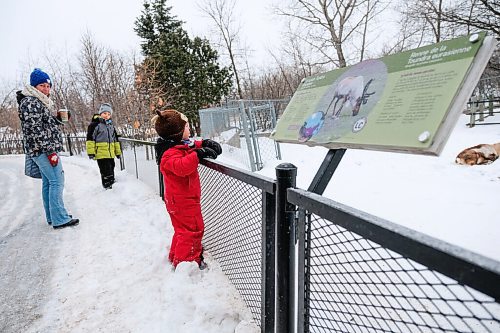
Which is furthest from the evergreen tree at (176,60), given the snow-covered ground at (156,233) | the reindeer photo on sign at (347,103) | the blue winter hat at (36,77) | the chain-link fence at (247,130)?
the reindeer photo on sign at (347,103)

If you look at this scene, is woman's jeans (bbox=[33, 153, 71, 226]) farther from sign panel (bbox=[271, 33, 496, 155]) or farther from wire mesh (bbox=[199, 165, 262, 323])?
sign panel (bbox=[271, 33, 496, 155])

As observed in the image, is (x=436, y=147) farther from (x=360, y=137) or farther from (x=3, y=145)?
(x=3, y=145)

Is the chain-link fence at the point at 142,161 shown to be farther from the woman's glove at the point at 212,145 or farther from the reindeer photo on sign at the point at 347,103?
the reindeer photo on sign at the point at 347,103

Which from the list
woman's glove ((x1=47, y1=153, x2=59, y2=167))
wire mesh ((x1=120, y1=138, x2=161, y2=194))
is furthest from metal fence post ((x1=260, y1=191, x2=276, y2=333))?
wire mesh ((x1=120, y1=138, x2=161, y2=194))

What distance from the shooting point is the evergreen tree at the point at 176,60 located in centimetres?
2281

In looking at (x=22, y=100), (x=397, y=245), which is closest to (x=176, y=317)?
(x=397, y=245)

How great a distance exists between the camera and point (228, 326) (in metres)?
2.11

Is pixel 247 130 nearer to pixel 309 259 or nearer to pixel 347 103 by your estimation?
pixel 347 103

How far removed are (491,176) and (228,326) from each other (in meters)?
6.22

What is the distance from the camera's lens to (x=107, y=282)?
279 centimetres

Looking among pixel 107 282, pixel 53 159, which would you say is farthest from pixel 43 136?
pixel 107 282

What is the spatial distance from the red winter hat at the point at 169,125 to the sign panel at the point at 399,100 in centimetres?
109

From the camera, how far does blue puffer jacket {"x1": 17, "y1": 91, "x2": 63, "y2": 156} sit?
145 inches

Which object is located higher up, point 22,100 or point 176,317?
point 22,100
